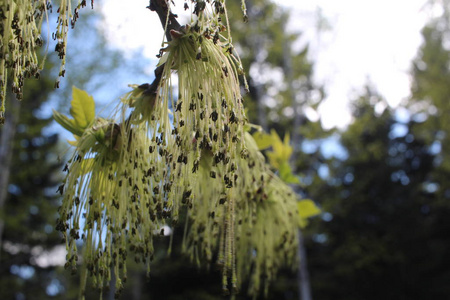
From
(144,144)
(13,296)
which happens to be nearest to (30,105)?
(13,296)

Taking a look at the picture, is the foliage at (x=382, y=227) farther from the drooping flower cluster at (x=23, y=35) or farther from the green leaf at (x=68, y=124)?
the drooping flower cluster at (x=23, y=35)

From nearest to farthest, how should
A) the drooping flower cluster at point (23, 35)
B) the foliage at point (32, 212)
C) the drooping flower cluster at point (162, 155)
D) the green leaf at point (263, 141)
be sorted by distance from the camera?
the drooping flower cluster at point (23, 35)
the drooping flower cluster at point (162, 155)
the green leaf at point (263, 141)
the foliage at point (32, 212)

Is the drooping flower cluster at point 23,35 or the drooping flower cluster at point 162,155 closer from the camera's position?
the drooping flower cluster at point 23,35

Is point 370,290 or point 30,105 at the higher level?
point 30,105

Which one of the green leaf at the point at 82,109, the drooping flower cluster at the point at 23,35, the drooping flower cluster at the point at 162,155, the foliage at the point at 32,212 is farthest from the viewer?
the foliage at the point at 32,212

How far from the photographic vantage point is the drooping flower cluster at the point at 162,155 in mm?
833

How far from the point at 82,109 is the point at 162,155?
1.20ft

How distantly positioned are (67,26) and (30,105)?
12.7 meters

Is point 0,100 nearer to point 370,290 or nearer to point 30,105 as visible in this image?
point 30,105

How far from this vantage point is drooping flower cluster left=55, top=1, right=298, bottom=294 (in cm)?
83

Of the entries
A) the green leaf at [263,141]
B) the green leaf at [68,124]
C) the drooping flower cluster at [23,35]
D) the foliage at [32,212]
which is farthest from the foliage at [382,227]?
the drooping flower cluster at [23,35]

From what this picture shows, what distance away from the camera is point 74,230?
87cm

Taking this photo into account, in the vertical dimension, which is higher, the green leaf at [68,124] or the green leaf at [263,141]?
the green leaf at [263,141]

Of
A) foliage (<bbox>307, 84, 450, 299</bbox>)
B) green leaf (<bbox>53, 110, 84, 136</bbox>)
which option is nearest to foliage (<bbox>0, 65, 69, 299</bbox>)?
foliage (<bbox>307, 84, 450, 299</bbox>)
